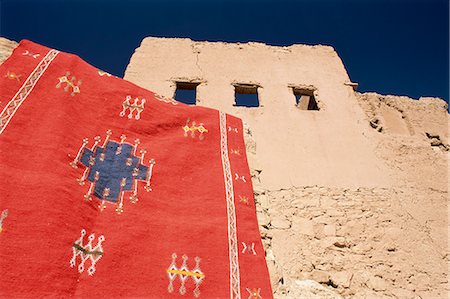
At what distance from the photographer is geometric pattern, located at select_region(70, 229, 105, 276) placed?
2.24 metres

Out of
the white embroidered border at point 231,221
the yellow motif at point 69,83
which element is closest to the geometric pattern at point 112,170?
the yellow motif at point 69,83

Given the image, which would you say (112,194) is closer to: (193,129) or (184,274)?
(184,274)

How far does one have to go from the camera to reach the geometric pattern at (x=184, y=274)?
7.91 ft

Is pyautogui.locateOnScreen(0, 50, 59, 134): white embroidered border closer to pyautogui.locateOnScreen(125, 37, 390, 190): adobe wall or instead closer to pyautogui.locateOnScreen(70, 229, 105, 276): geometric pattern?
pyautogui.locateOnScreen(70, 229, 105, 276): geometric pattern

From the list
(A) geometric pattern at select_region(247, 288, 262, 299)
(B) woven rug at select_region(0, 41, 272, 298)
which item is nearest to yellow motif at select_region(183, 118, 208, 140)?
(B) woven rug at select_region(0, 41, 272, 298)

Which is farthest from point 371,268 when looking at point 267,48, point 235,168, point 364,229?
point 267,48

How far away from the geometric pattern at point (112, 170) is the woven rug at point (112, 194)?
0.4 inches

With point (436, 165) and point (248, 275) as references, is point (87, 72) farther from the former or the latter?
point (436, 165)

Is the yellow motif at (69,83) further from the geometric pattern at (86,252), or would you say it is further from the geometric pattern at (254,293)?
the geometric pattern at (254,293)

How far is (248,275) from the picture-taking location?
2.66 meters

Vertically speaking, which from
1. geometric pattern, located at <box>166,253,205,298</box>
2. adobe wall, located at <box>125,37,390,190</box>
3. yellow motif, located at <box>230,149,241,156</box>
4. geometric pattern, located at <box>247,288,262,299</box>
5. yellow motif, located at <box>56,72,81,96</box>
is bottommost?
geometric pattern, located at <box>247,288,262,299</box>

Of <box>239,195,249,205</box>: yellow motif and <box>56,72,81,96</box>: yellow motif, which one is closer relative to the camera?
<box>239,195,249,205</box>: yellow motif

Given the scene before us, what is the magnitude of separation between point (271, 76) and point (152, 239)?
5.14m

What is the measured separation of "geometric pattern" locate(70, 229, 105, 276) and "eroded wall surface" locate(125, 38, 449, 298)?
136 cm
